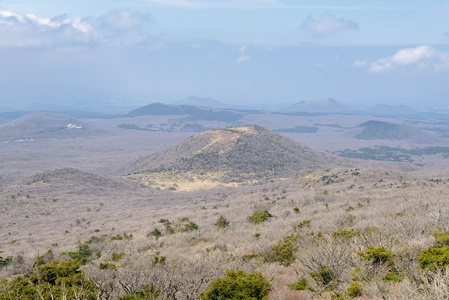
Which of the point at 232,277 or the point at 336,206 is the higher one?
the point at 232,277

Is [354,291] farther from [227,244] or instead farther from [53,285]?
[227,244]

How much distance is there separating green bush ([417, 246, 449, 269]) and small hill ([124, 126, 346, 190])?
2529 inches

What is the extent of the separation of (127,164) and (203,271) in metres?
107

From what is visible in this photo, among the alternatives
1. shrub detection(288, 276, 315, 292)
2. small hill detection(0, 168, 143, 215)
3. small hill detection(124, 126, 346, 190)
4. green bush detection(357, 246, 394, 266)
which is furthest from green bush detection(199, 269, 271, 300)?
small hill detection(124, 126, 346, 190)

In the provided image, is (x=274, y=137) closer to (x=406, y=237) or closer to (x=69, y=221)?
(x=69, y=221)

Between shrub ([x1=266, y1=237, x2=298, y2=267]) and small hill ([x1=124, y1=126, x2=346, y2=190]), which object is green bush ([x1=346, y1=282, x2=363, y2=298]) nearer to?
shrub ([x1=266, y1=237, x2=298, y2=267])

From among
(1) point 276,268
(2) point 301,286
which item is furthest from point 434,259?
(1) point 276,268

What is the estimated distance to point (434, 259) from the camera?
26.0 feet

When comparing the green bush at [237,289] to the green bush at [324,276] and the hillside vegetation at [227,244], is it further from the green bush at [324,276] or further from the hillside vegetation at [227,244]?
the green bush at [324,276]

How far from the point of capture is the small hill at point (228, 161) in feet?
262

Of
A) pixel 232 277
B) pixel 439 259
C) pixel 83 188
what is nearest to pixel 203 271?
pixel 232 277

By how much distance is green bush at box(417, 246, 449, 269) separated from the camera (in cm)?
785

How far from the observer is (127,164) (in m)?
113

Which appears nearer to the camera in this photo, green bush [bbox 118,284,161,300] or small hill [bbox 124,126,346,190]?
green bush [bbox 118,284,161,300]
